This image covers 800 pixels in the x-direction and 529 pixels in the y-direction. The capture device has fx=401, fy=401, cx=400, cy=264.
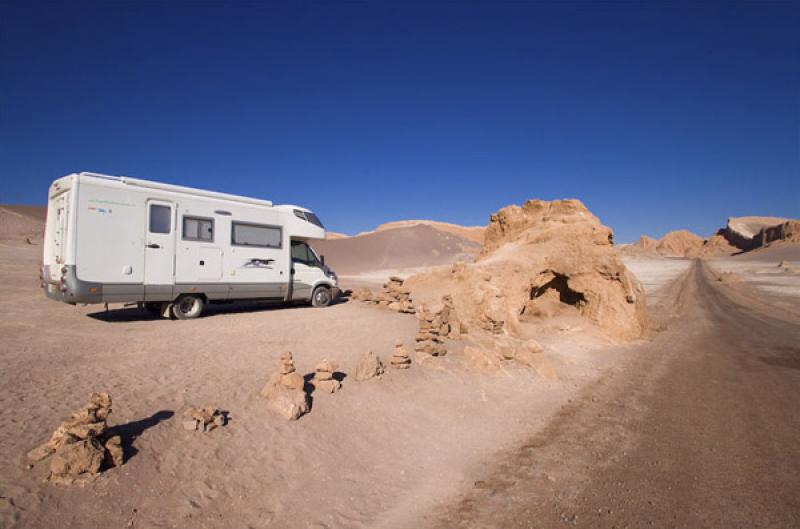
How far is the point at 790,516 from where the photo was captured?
15.1 ft

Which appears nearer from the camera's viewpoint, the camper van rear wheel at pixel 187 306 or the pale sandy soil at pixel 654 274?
the camper van rear wheel at pixel 187 306

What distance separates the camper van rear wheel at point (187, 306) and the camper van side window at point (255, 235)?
1.96 metres

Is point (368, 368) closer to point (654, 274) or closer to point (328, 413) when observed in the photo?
point (328, 413)

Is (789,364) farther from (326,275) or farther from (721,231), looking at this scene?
(721,231)

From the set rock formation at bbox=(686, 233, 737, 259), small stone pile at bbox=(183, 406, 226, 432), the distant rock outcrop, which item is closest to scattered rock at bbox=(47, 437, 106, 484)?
small stone pile at bbox=(183, 406, 226, 432)

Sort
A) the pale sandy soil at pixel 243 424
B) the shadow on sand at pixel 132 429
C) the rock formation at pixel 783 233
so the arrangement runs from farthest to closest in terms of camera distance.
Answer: the rock formation at pixel 783 233
the shadow on sand at pixel 132 429
the pale sandy soil at pixel 243 424

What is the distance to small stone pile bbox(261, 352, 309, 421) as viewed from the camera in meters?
5.82

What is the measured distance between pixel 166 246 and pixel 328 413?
7.46 m

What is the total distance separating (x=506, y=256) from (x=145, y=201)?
11105 millimetres

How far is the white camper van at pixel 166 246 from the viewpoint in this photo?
9508 millimetres

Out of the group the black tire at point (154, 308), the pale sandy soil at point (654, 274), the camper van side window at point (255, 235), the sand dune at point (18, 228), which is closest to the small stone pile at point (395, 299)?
the camper van side window at point (255, 235)

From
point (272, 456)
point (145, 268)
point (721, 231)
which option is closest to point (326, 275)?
point (145, 268)

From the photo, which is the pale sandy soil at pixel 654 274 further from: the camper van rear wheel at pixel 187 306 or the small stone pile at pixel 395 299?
the camper van rear wheel at pixel 187 306

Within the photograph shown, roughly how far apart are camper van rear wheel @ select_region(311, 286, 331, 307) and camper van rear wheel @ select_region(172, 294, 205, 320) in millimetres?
3793
